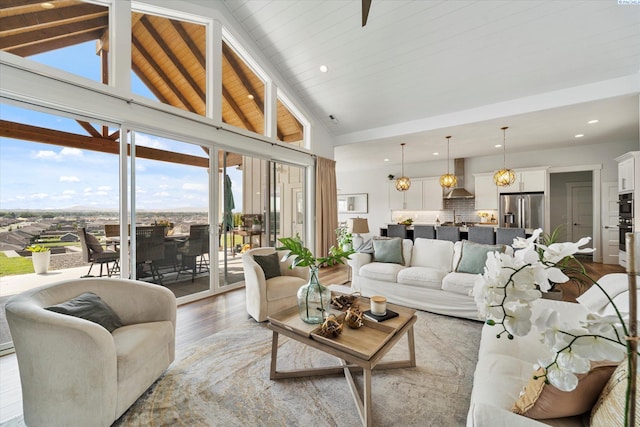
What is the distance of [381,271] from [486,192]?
16.8 ft

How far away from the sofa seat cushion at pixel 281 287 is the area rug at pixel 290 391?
1.80 ft

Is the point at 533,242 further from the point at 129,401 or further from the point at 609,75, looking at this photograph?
the point at 609,75

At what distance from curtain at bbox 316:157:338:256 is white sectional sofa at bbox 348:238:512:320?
2.03 m

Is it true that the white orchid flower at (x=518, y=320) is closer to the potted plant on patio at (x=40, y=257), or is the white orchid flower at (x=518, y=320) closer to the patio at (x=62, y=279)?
the patio at (x=62, y=279)

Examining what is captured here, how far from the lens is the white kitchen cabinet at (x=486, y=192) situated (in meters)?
7.02

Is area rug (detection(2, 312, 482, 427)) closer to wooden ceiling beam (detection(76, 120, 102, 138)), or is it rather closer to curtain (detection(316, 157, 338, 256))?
wooden ceiling beam (detection(76, 120, 102, 138))

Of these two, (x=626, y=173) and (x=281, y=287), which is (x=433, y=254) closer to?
(x=281, y=287)

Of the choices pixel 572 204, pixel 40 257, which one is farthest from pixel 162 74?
pixel 572 204

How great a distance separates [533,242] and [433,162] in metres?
8.02

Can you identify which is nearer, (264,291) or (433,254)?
(264,291)

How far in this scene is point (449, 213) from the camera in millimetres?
7879

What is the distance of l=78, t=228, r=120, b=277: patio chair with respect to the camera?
10.1 feet

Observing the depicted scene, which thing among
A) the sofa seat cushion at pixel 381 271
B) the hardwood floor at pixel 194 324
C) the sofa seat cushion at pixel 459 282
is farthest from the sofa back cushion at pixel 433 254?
the hardwood floor at pixel 194 324

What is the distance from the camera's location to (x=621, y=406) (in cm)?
80
